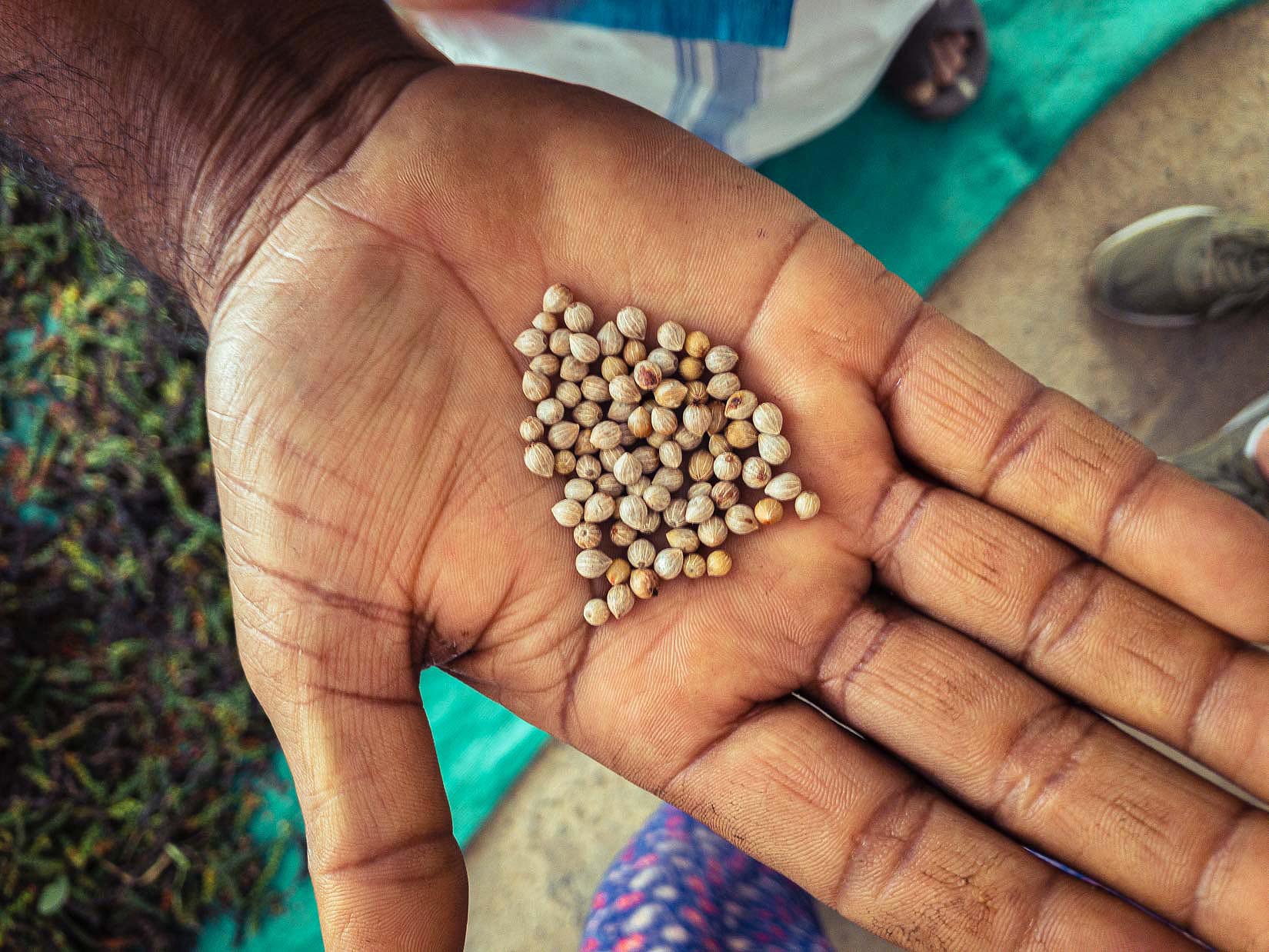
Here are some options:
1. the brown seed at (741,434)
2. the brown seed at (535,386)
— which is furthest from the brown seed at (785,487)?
the brown seed at (535,386)

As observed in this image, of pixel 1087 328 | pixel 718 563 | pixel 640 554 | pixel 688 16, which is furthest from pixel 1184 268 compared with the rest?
pixel 640 554

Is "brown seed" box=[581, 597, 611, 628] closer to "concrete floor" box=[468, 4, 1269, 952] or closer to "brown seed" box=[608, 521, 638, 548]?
"brown seed" box=[608, 521, 638, 548]

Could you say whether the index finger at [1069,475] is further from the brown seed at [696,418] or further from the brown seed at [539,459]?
the brown seed at [539,459]

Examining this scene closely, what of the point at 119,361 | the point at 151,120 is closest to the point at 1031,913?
the point at 151,120

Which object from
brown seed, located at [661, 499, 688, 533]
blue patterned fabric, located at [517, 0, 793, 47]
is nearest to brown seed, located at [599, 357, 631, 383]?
brown seed, located at [661, 499, 688, 533]

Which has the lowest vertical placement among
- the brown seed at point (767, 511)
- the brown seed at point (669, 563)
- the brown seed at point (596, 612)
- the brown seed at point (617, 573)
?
the brown seed at point (596, 612)

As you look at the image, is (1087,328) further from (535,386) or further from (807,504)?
(535,386)
